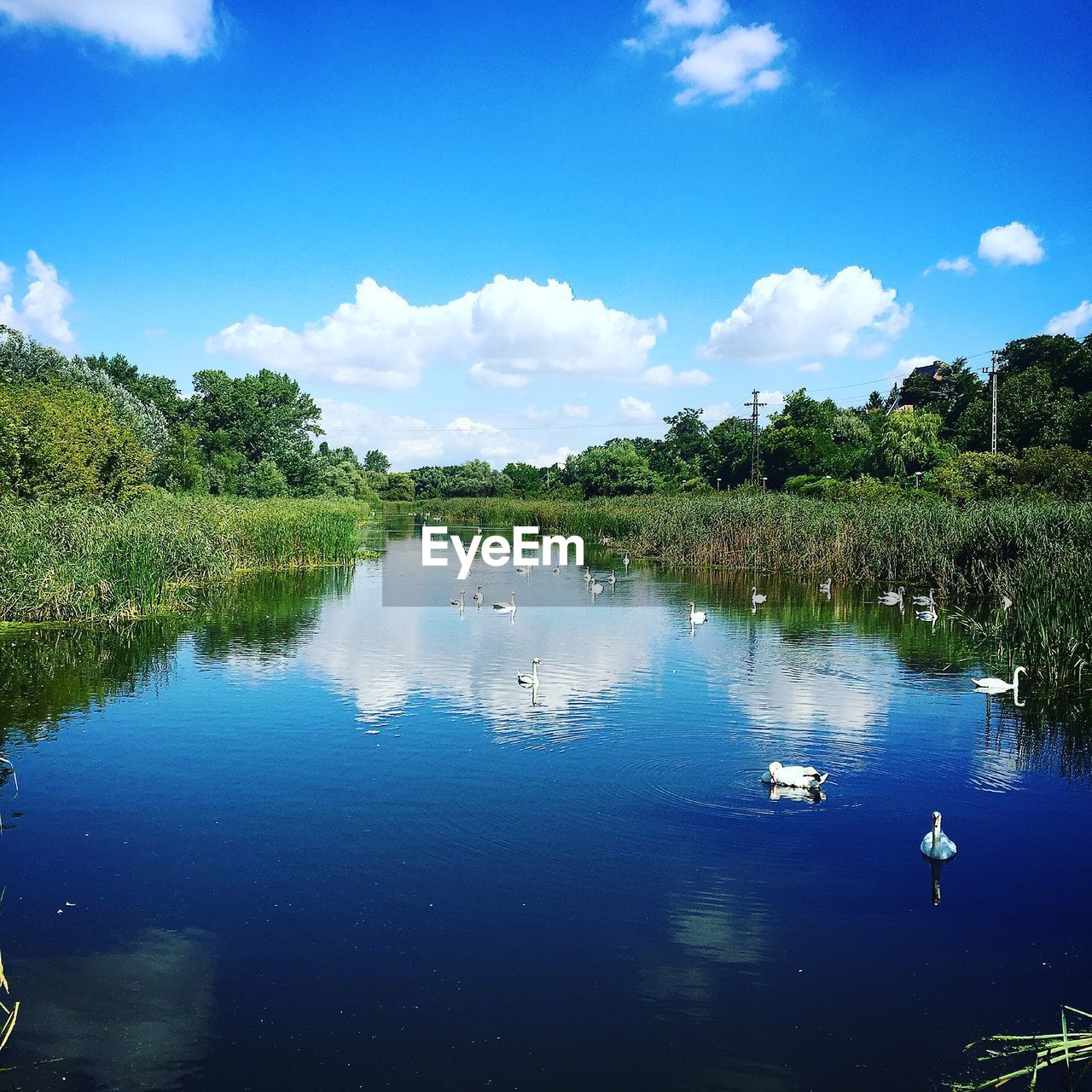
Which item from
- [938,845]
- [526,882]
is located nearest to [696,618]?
[938,845]

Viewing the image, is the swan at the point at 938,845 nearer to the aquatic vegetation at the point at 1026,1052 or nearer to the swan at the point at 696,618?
the aquatic vegetation at the point at 1026,1052

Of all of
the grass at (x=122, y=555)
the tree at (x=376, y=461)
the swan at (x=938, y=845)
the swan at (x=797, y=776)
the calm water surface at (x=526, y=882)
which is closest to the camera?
the calm water surface at (x=526, y=882)

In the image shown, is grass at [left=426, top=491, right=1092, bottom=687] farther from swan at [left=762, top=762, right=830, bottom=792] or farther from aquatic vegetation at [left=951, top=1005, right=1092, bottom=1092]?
aquatic vegetation at [left=951, top=1005, right=1092, bottom=1092]

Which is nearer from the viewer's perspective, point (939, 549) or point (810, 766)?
point (810, 766)

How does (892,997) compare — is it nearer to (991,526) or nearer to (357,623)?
(357,623)

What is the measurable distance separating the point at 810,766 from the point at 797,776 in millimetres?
1157

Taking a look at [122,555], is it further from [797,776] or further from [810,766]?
[797,776]

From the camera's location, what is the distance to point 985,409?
192 feet

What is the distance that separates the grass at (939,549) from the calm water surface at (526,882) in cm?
205

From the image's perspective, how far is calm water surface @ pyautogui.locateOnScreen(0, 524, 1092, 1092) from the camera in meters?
5.78

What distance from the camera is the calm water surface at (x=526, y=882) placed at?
19.0 feet

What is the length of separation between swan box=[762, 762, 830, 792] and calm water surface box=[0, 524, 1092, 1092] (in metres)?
0.19

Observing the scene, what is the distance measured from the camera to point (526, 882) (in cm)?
787

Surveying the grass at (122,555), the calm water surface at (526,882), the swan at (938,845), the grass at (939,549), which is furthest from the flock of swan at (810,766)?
the grass at (122,555)
